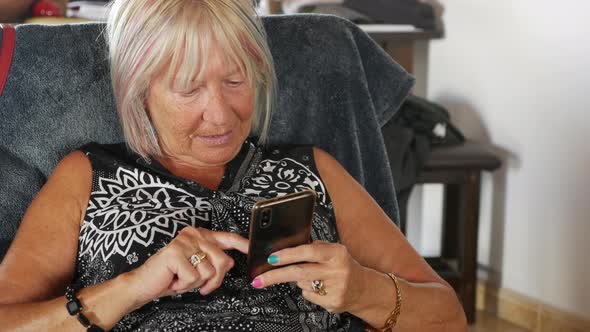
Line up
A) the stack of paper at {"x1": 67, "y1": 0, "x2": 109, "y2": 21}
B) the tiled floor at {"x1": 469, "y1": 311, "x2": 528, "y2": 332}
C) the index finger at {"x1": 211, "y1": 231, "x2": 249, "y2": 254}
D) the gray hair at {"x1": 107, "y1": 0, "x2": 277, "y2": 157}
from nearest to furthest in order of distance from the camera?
the index finger at {"x1": 211, "y1": 231, "x2": 249, "y2": 254} < the gray hair at {"x1": 107, "y1": 0, "x2": 277, "y2": 157} < the tiled floor at {"x1": 469, "y1": 311, "x2": 528, "y2": 332} < the stack of paper at {"x1": 67, "y1": 0, "x2": 109, "y2": 21}

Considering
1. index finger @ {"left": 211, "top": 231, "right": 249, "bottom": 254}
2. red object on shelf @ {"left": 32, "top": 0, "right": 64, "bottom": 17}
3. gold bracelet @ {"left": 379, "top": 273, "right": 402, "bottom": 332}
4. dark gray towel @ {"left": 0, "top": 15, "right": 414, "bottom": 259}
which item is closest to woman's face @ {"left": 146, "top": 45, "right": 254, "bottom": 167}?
dark gray towel @ {"left": 0, "top": 15, "right": 414, "bottom": 259}

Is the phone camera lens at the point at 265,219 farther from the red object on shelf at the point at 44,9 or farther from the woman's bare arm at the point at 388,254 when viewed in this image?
the red object on shelf at the point at 44,9

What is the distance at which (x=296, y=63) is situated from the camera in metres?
1.70

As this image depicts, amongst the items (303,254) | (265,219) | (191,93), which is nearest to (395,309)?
(303,254)

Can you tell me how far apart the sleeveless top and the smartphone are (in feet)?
0.52

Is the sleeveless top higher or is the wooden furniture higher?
the sleeveless top

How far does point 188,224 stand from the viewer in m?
1.42

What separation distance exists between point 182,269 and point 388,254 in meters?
0.44

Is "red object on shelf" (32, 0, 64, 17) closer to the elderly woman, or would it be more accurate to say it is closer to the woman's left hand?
the elderly woman

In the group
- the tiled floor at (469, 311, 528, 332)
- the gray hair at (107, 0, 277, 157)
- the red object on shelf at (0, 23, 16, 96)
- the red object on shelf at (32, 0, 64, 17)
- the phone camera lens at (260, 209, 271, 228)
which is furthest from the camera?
the tiled floor at (469, 311, 528, 332)

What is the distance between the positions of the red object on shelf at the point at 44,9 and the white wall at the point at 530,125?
4.00 feet

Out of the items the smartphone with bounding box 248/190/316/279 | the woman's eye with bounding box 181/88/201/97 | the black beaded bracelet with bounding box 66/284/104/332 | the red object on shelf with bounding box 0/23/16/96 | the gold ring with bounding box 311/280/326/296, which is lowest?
the black beaded bracelet with bounding box 66/284/104/332

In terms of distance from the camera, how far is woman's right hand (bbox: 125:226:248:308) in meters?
1.23

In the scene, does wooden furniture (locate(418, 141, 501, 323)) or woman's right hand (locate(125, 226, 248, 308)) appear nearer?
woman's right hand (locate(125, 226, 248, 308))
